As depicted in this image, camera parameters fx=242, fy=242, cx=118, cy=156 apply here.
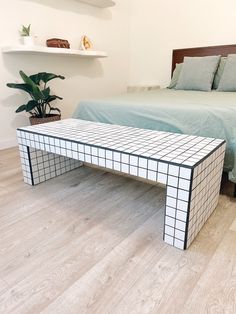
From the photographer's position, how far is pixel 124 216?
1.46 meters

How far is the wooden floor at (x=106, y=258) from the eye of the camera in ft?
2.96

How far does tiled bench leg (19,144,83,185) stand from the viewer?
181 cm

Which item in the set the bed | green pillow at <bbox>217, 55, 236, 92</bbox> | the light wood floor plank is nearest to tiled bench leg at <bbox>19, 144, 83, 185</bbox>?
the bed

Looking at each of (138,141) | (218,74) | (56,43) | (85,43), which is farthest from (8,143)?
(218,74)

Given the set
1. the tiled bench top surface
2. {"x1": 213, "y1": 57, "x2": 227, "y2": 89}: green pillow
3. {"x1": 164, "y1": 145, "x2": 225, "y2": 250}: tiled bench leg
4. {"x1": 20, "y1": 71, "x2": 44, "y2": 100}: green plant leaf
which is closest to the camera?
{"x1": 164, "y1": 145, "x2": 225, "y2": 250}: tiled bench leg

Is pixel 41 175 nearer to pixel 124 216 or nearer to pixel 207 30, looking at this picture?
pixel 124 216

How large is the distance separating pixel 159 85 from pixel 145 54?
0.59 meters

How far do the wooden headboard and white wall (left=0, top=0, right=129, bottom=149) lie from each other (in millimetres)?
978

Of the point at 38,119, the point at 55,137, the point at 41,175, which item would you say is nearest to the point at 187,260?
the point at 55,137

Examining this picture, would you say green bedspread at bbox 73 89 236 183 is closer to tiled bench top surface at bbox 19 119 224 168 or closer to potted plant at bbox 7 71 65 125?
tiled bench top surface at bbox 19 119 224 168

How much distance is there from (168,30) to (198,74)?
133 centimetres

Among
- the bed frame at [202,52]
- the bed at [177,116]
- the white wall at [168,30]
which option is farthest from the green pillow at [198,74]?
the bed at [177,116]

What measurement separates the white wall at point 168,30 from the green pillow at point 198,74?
2.23ft

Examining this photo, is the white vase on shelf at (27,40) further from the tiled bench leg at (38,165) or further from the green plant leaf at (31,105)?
the tiled bench leg at (38,165)
